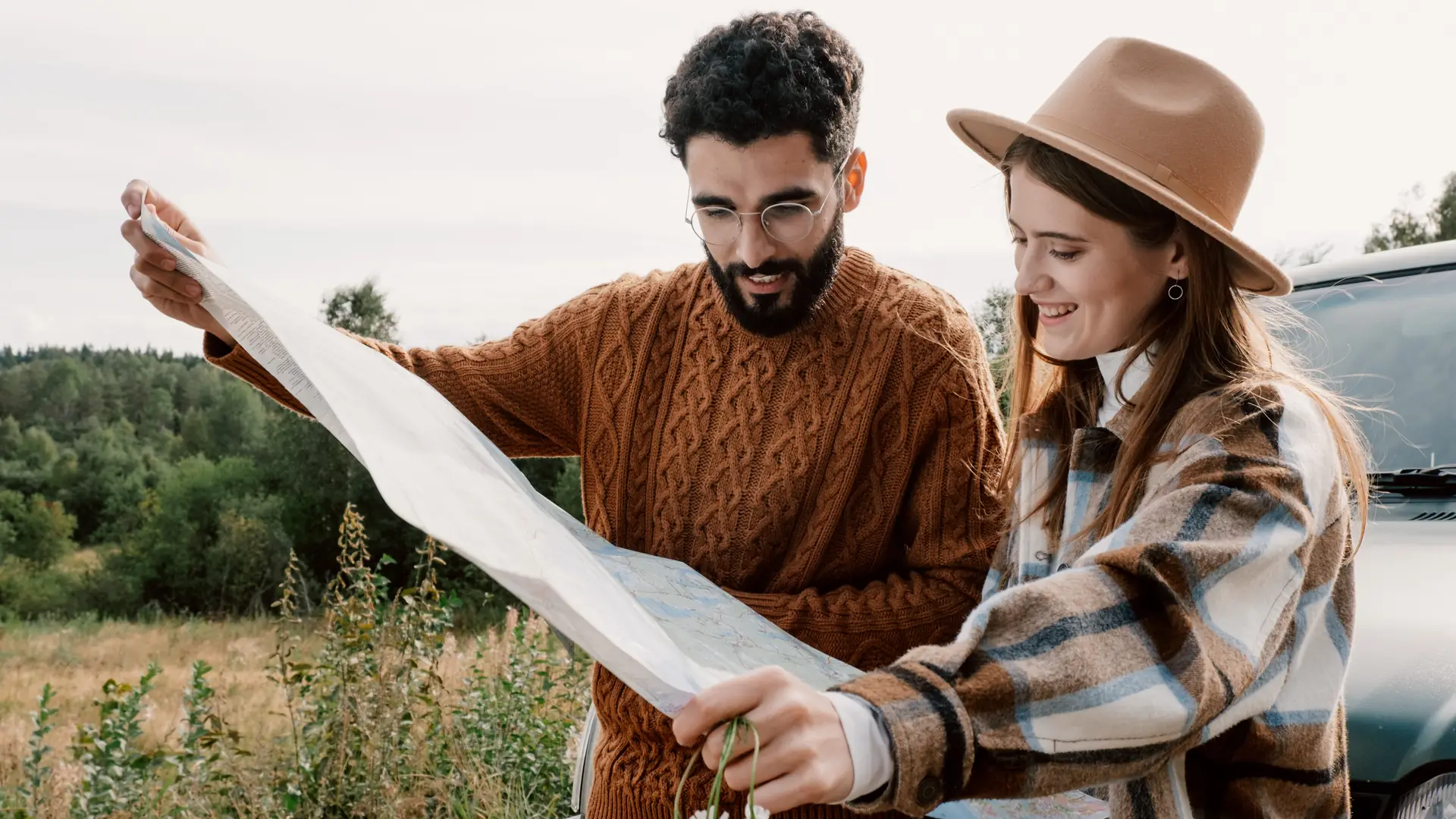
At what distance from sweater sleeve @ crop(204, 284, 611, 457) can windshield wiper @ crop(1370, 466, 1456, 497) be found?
2163 mm

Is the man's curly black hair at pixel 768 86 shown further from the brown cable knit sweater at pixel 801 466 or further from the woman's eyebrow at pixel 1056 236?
the woman's eyebrow at pixel 1056 236

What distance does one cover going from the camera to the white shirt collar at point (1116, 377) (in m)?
1.74

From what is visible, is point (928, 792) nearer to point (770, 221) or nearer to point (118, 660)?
point (770, 221)

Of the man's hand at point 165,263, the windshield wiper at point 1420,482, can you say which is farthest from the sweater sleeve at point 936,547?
the windshield wiper at point 1420,482

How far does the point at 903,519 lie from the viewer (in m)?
2.27

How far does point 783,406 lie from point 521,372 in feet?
1.82

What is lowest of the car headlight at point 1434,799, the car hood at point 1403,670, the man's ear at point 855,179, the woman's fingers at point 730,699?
the car headlight at point 1434,799

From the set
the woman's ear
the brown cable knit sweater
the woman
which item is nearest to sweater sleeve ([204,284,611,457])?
the brown cable knit sweater

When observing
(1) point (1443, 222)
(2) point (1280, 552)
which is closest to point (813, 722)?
(2) point (1280, 552)

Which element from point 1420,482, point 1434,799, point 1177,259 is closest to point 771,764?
point 1177,259

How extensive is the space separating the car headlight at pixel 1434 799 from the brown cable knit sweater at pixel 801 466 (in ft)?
3.40

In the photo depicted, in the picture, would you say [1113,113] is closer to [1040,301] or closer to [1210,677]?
[1040,301]

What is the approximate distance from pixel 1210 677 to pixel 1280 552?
0.60 feet

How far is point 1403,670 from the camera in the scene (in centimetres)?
250
